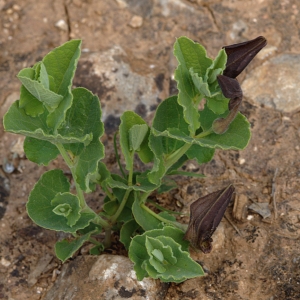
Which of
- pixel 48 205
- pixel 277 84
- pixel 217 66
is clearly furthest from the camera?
pixel 277 84

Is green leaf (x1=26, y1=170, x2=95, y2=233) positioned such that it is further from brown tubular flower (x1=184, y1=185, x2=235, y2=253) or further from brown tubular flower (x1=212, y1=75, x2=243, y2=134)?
brown tubular flower (x1=212, y1=75, x2=243, y2=134)

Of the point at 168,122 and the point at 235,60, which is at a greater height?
the point at 235,60

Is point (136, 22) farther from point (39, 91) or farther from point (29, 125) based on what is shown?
point (39, 91)

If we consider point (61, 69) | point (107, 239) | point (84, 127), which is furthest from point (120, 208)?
point (61, 69)

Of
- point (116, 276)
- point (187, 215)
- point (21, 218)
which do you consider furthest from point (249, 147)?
point (21, 218)

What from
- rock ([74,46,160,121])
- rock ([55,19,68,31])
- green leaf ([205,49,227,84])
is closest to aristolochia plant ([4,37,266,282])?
green leaf ([205,49,227,84])

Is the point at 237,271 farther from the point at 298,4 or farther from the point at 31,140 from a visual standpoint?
the point at 298,4
